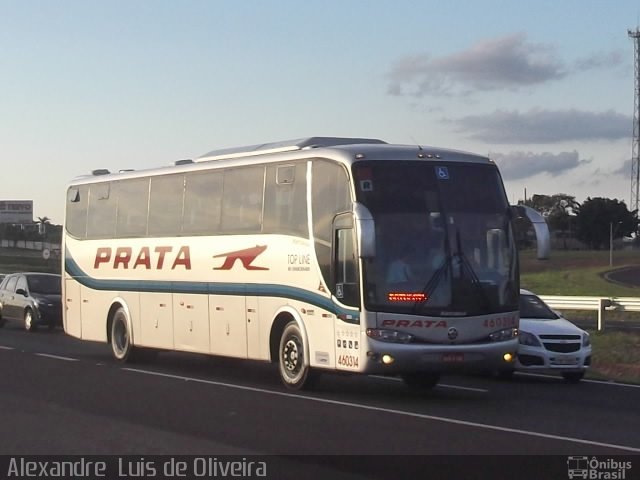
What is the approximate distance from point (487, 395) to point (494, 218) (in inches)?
107

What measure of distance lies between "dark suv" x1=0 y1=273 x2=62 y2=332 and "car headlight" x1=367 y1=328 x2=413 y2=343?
1884 centimetres

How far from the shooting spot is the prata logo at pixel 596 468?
398 inches

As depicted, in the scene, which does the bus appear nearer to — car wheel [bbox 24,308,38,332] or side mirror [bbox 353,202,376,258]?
side mirror [bbox 353,202,376,258]

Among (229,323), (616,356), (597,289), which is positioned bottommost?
(597,289)

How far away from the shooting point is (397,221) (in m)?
15.6

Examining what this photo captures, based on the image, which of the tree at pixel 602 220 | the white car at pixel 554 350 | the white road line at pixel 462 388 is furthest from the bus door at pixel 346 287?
the tree at pixel 602 220

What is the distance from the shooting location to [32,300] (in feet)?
107

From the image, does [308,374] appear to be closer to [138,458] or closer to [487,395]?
[487,395]

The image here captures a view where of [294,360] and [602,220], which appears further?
[602,220]

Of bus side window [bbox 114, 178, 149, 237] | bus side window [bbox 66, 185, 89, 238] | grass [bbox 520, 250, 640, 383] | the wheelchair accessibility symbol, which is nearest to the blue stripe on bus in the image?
bus side window [bbox 66, 185, 89, 238]

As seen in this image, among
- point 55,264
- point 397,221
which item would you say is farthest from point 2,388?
point 55,264

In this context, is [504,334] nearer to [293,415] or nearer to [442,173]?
[442,173]

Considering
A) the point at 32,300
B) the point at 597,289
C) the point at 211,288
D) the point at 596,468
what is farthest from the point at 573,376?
the point at 597,289

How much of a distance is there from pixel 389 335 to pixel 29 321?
19514mm
